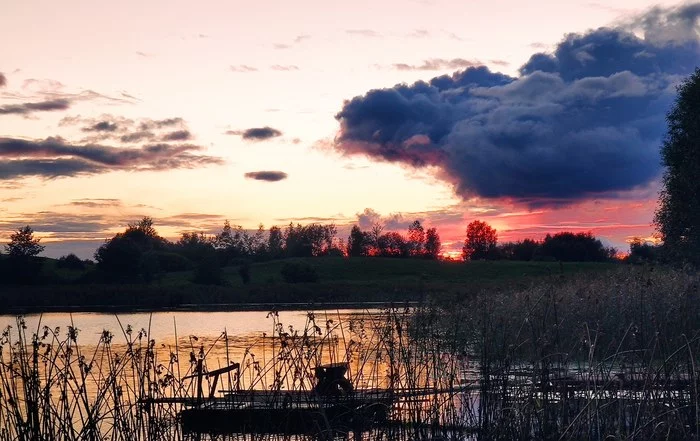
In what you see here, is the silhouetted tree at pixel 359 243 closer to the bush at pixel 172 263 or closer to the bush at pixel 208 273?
the bush at pixel 172 263

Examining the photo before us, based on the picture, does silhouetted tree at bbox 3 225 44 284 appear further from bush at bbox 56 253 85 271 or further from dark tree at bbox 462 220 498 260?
dark tree at bbox 462 220 498 260

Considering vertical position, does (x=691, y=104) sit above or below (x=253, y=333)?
above

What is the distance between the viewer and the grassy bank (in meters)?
64.1

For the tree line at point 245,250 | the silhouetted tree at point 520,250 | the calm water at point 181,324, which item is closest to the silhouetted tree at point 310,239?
the tree line at point 245,250

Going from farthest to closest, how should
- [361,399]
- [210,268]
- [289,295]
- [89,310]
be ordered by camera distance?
[210,268] < [289,295] < [89,310] < [361,399]

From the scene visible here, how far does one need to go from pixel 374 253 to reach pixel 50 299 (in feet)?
222

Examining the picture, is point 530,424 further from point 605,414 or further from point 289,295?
point 289,295

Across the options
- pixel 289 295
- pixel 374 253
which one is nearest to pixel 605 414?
pixel 289 295

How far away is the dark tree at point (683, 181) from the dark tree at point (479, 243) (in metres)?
69.5

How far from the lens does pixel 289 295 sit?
237 ft

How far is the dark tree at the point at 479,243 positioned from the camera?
114625 mm

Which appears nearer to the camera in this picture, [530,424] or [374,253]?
[530,424]

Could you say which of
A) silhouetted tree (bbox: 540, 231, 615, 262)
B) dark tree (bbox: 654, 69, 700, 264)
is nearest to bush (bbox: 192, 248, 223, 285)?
silhouetted tree (bbox: 540, 231, 615, 262)

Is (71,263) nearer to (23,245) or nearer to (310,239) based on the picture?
(23,245)
